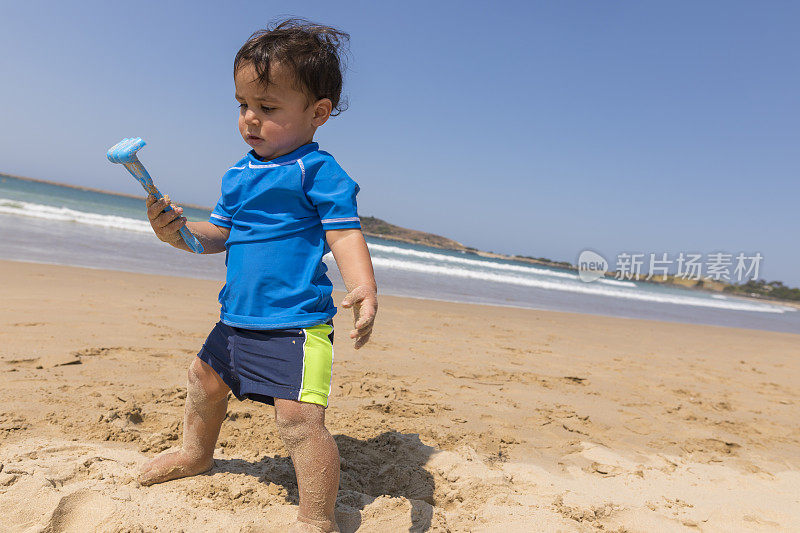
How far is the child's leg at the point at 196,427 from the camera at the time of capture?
1.73 meters

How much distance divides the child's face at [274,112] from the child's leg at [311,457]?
821 mm

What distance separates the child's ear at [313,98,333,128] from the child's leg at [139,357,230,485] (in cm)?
94

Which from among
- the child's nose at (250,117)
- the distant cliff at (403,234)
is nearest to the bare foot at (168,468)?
the child's nose at (250,117)

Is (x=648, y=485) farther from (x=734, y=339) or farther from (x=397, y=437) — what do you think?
(x=734, y=339)

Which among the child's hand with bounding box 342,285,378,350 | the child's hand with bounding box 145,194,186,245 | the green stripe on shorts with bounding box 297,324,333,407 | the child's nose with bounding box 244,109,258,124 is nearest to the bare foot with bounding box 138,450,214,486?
the green stripe on shorts with bounding box 297,324,333,407

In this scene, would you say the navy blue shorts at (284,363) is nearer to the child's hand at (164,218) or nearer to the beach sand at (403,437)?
the child's hand at (164,218)

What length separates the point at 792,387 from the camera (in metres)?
5.14

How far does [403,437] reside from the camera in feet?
7.98

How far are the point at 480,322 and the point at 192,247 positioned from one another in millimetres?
5531

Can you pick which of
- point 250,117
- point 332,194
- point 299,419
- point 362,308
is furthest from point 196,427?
point 250,117

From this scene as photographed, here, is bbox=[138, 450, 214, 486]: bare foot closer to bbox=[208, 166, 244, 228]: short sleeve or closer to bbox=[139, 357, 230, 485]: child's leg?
bbox=[139, 357, 230, 485]: child's leg

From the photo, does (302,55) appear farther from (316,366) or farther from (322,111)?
(316,366)

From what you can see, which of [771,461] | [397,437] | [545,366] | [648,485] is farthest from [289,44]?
[545,366]

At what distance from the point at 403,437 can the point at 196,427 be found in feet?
3.40
